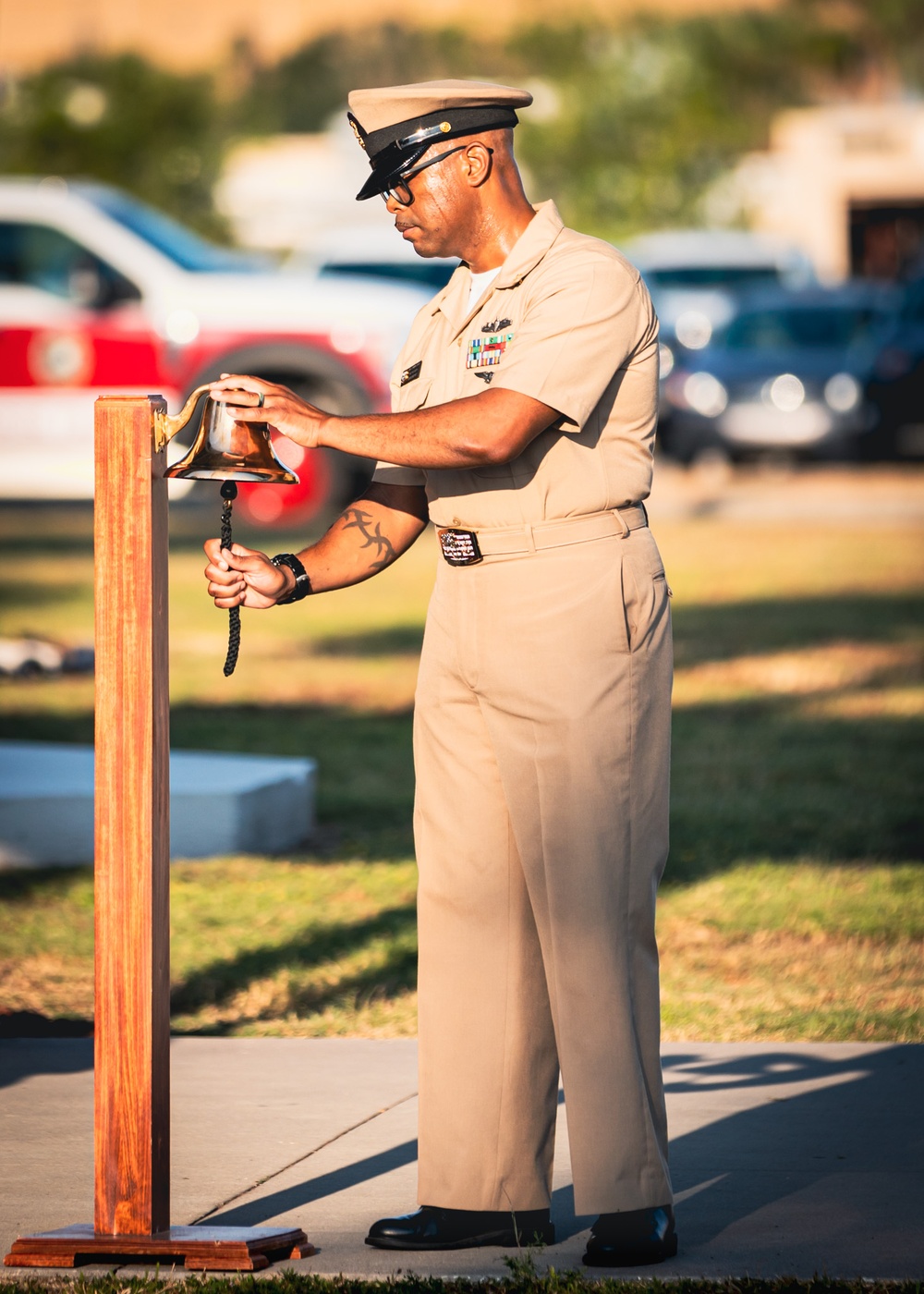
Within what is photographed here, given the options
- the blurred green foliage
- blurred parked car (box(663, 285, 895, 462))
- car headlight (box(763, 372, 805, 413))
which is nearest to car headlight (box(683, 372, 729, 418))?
blurred parked car (box(663, 285, 895, 462))

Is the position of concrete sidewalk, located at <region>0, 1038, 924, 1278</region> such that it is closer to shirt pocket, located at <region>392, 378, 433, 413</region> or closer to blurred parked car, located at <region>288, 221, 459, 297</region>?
shirt pocket, located at <region>392, 378, 433, 413</region>

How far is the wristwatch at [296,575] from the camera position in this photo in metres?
3.65

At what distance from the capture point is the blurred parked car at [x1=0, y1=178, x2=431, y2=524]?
1491 cm

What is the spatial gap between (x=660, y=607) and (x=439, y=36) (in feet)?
460

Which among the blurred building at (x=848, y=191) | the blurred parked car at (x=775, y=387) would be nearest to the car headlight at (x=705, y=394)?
the blurred parked car at (x=775, y=387)

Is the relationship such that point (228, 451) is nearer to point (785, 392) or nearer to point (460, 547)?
point (460, 547)

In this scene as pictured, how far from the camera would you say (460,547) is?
3.52 meters

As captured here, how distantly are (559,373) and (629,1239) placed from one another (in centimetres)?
144

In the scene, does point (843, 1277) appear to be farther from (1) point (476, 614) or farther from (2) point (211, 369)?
(2) point (211, 369)

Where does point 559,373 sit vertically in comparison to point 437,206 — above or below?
below

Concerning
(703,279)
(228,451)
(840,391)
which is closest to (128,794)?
(228,451)

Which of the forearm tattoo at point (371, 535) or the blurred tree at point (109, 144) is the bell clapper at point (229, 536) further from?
the blurred tree at point (109, 144)

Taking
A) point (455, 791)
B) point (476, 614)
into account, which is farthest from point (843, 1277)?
point (476, 614)

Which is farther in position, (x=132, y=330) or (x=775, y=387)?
(x=775, y=387)
